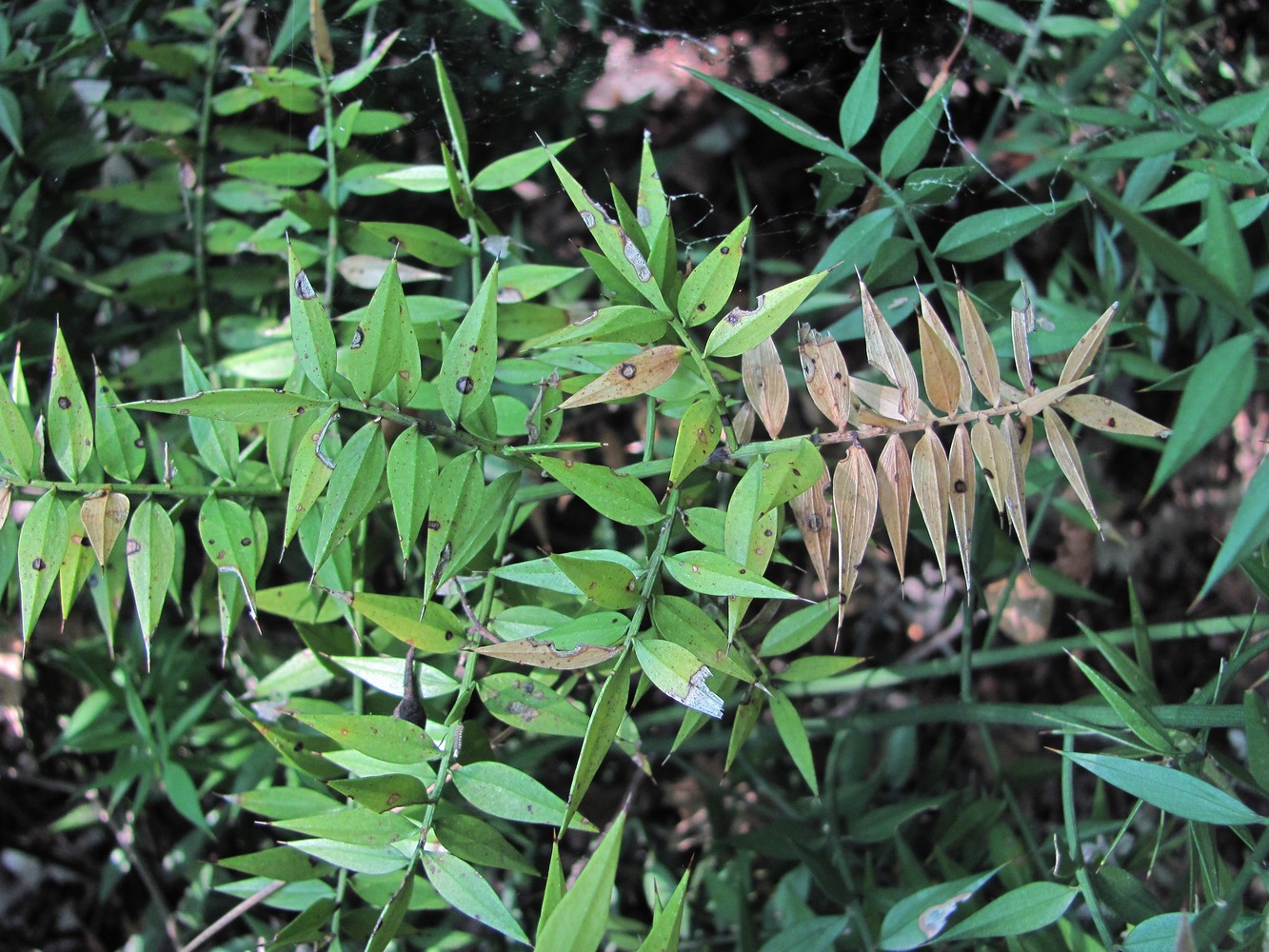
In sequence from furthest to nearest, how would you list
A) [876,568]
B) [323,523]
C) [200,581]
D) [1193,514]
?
[1193,514], [876,568], [200,581], [323,523]

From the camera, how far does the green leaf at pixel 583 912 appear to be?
49 centimetres

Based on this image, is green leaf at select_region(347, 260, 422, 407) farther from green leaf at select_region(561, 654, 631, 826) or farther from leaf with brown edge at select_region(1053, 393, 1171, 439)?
leaf with brown edge at select_region(1053, 393, 1171, 439)

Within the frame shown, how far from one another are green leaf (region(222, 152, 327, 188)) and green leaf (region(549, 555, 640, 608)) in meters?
0.62

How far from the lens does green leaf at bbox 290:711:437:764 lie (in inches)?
24.1

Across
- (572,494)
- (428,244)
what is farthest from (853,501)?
(428,244)

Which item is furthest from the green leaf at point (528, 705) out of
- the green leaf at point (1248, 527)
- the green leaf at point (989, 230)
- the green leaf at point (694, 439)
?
the green leaf at point (989, 230)

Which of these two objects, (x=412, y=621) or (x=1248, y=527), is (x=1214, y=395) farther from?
(x=412, y=621)

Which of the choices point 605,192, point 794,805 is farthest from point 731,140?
point 794,805

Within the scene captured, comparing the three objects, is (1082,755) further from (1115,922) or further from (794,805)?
(794,805)

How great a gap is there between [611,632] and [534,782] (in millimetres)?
149

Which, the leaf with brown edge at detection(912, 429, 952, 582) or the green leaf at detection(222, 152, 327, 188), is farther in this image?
the green leaf at detection(222, 152, 327, 188)

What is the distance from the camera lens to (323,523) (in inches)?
22.0

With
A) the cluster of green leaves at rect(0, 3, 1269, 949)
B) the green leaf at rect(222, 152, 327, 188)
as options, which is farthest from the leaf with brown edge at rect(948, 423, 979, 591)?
the green leaf at rect(222, 152, 327, 188)

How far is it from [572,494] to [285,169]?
51 cm
